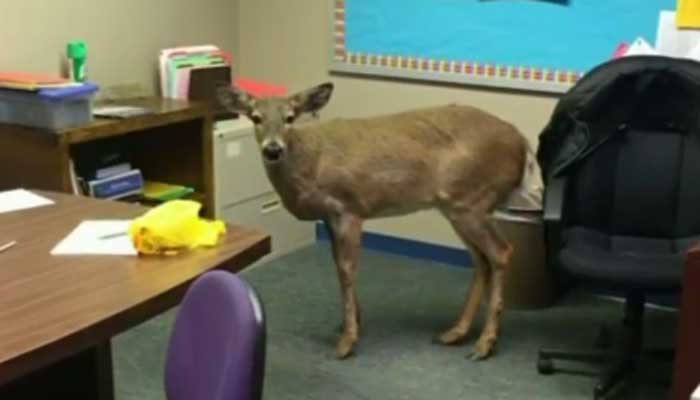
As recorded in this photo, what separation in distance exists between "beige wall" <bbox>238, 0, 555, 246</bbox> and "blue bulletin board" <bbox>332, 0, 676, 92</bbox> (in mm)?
66

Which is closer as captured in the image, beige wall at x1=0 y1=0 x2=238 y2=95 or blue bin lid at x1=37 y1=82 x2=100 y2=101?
blue bin lid at x1=37 y1=82 x2=100 y2=101

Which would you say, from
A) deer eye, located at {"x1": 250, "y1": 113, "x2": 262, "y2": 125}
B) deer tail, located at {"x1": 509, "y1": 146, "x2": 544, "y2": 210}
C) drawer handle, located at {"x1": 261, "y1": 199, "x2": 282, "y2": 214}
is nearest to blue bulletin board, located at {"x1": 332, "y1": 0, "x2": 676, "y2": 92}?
deer tail, located at {"x1": 509, "y1": 146, "x2": 544, "y2": 210}

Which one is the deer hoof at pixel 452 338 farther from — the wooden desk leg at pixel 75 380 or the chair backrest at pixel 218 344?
the chair backrest at pixel 218 344

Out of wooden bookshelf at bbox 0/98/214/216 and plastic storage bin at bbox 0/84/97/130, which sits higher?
plastic storage bin at bbox 0/84/97/130

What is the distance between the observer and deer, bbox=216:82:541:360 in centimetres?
347

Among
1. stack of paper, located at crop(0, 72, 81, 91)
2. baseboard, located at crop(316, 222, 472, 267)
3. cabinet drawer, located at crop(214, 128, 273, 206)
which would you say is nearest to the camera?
stack of paper, located at crop(0, 72, 81, 91)

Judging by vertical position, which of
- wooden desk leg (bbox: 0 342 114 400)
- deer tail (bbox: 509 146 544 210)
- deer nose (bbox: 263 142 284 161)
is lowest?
→ wooden desk leg (bbox: 0 342 114 400)

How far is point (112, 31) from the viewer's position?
4.22m

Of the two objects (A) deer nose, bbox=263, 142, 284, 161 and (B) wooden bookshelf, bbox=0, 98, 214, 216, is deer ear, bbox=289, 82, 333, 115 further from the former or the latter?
(B) wooden bookshelf, bbox=0, 98, 214, 216

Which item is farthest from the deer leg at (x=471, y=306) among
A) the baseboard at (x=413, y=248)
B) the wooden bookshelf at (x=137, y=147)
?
the wooden bookshelf at (x=137, y=147)

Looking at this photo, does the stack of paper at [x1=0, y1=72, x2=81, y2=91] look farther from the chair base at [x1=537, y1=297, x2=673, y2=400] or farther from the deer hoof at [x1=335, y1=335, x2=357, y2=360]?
the chair base at [x1=537, y1=297, x2=673, y2=400]

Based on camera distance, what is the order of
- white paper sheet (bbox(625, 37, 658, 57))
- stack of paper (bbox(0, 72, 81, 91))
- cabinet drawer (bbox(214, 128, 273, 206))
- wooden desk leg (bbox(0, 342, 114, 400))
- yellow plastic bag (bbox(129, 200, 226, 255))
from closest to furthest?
yellow plastic bag (bbox(129, 200, 226, 255)), wooden desk leg (bbox(0, 342, 114, 400)), stack of paper (bbox(0, 72, 81, 91)), white paper sheet (bbox(625, 37, 658, 57)), cabinet drawer (bbox(214, 128, 273, 206))

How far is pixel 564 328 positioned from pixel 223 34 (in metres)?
2.19

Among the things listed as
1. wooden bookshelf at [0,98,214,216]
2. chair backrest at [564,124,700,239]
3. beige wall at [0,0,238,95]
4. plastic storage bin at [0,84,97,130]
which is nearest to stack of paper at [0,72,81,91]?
plastic storage bin at [0,84,97,130]
